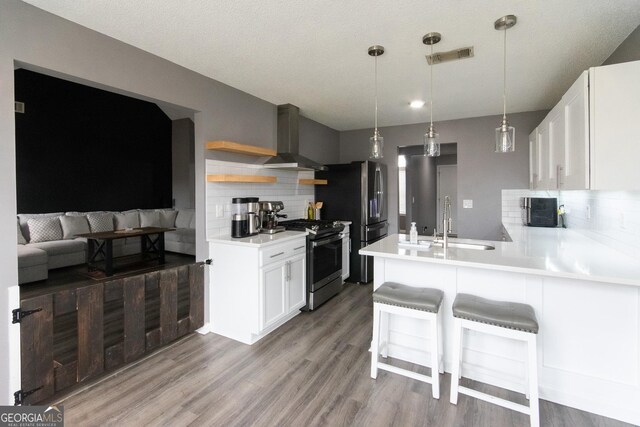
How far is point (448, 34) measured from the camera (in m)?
2.09

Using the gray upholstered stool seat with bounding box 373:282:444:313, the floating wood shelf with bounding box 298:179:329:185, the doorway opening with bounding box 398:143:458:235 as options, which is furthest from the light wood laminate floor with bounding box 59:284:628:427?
the doorway opening with bounding box 398:143:458:235

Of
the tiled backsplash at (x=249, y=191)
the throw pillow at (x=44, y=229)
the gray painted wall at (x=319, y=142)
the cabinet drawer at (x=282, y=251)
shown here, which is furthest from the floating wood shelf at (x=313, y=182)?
the throw pillow at (x=44, y=229)

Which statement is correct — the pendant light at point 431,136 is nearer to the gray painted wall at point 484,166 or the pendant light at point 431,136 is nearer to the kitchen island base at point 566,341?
the kitchen island base at point 566,341

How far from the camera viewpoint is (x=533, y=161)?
3.62 metres

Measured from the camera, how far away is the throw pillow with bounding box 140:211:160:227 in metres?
4.82

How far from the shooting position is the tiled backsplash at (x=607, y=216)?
207 centimetres

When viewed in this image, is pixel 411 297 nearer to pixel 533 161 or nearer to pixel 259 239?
pixel 259 239

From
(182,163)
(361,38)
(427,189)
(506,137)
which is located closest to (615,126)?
(506,137)

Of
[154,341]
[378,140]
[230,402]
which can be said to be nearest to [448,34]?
[378,140]

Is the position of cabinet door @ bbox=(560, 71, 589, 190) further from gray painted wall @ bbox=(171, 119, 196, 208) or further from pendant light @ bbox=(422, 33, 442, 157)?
gray painted wall @ bbox=(171, 119, 196, 208)

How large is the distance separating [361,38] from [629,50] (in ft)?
6.11

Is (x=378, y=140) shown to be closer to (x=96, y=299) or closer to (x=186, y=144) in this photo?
(x=96, y=299)

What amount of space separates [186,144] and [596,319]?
5755mm

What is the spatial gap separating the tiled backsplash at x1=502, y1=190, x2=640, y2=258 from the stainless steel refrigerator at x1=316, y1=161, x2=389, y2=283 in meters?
2.23
